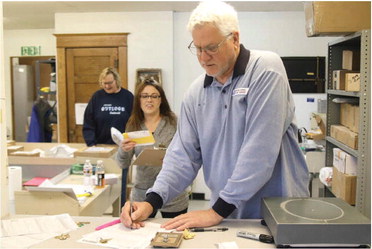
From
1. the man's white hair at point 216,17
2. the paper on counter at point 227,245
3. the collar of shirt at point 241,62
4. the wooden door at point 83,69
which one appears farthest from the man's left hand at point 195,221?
the wooden door at point 83,69

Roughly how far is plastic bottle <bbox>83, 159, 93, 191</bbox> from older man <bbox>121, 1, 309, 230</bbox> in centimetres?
152

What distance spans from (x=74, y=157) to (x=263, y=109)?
240 cm

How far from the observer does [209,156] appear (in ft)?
4.81

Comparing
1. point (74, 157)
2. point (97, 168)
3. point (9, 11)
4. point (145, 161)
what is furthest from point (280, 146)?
point (9, 11)

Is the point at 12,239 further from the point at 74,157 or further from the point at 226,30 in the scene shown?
the point at 74,157

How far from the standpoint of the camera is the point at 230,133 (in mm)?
1381

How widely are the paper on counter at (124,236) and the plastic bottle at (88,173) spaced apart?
5.26ft

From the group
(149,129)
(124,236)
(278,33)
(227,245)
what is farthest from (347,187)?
(278,33)

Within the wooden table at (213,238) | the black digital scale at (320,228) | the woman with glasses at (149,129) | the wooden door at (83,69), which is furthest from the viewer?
the wooden door at (83,69)

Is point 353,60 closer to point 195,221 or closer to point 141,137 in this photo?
point 141,137

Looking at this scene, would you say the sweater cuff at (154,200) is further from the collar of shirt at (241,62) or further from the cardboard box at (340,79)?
the cardboard box at (340,79)

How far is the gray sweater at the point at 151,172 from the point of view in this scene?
8.15 feet

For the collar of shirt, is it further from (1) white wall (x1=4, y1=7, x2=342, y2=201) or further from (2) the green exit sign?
(2) the green exit sign

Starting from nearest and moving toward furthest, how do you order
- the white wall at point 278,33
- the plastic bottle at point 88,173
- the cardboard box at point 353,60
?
the cardboard box at point 353,60 < the plastic bottle at point 88,173 < the white wall at point 278,33
